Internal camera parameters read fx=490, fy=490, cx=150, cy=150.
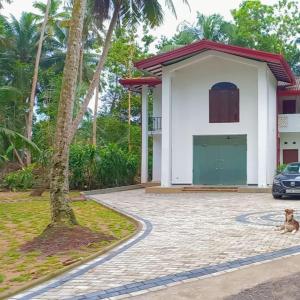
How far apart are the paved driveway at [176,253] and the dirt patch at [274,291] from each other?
768 millimetres

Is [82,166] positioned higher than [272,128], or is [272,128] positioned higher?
[272,128]

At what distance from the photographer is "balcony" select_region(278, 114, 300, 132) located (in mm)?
25644

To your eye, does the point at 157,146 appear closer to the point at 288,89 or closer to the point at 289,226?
the point at 288,89

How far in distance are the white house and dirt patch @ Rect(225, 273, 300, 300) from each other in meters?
16.2

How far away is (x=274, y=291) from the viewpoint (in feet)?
18.6

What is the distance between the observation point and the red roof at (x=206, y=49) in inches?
830

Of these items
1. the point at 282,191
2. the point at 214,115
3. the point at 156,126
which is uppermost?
the point at 214,115

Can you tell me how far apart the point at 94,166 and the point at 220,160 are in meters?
6.10

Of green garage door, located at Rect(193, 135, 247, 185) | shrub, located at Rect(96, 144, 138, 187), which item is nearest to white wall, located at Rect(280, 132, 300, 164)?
green garage door, located at Rect(193, 135, 247, 185)

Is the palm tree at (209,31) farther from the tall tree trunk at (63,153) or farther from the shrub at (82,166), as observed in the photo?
the tall tree trunk at (63,153)

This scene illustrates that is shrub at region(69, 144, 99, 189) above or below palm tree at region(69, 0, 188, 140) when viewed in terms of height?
below

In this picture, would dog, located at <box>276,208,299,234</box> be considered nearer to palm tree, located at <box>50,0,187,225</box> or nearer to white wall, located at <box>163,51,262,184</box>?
palm tree, located at <box>50,0,187,225</box>

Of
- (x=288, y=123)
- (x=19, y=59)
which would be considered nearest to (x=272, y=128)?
(x=288, y=123)

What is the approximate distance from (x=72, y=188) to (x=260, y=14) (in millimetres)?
23705
